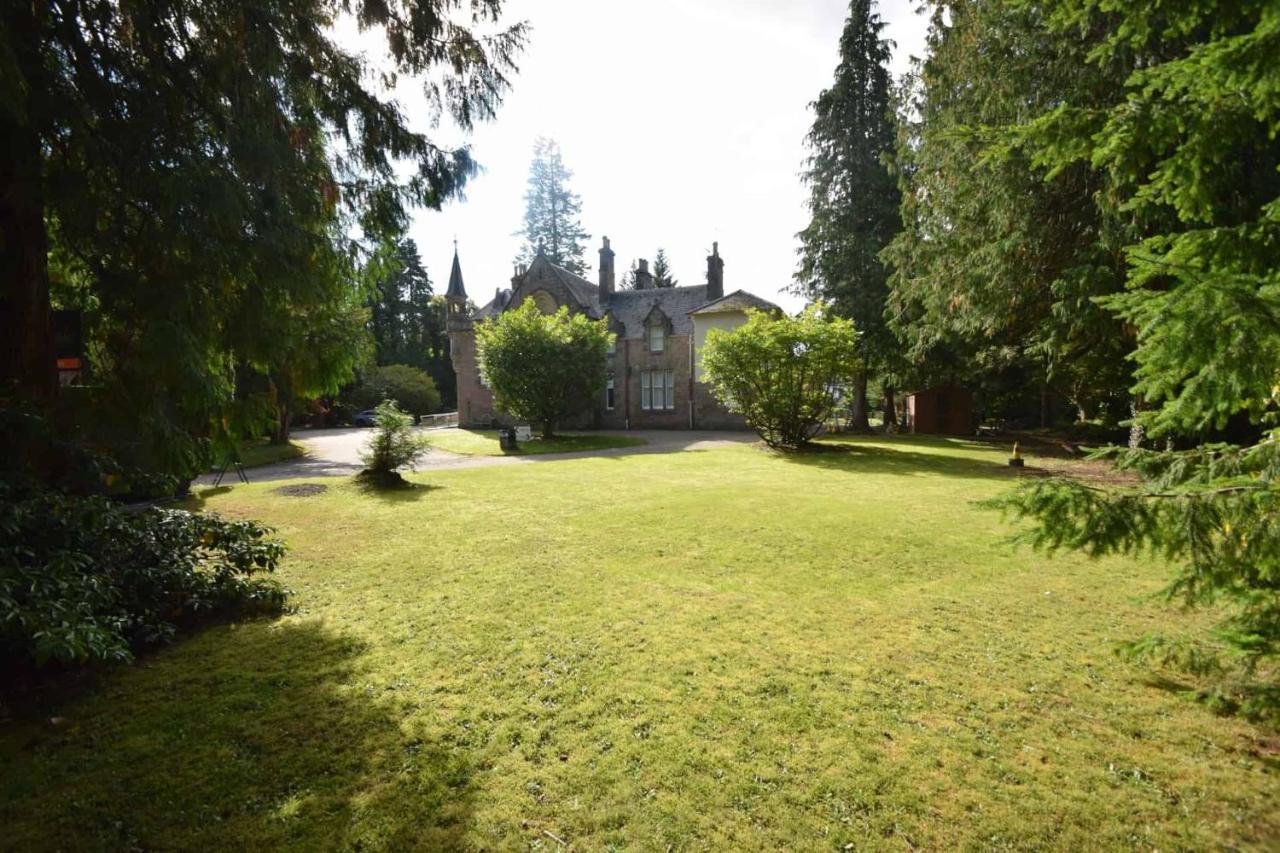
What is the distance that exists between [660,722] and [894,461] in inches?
633

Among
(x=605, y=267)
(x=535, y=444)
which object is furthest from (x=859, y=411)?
(x=605, y=267)

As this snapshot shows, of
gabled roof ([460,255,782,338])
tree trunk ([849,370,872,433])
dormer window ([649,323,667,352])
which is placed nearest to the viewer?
tree trunk ([849,370,872,433])

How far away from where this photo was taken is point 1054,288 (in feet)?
44.2

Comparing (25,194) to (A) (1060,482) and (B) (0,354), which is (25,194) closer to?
(B) (0,354)

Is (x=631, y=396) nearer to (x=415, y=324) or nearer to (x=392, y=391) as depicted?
(x=392, y=391)

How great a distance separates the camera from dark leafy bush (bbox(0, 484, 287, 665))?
3.10 metres

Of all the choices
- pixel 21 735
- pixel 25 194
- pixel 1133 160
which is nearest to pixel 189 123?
pixel 25 194

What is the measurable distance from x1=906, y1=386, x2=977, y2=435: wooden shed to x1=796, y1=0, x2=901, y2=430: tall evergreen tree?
12.0 ft

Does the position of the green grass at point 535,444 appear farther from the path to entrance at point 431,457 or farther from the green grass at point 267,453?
the green grass at point 267,453

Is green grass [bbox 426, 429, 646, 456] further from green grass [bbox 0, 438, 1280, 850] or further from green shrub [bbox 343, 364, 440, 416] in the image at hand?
green shrub [bbox 343, 364, 440, 416]

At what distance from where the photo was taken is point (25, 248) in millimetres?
4414

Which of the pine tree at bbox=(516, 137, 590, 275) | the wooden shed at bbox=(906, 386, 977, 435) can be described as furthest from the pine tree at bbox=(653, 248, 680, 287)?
the wooden shed at bbox=(906, 386, 977, 435)

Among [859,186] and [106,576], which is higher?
[859,186]

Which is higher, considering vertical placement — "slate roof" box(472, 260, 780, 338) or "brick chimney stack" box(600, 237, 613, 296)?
"brick chimney stack" box(600, 237, 613, 296)
